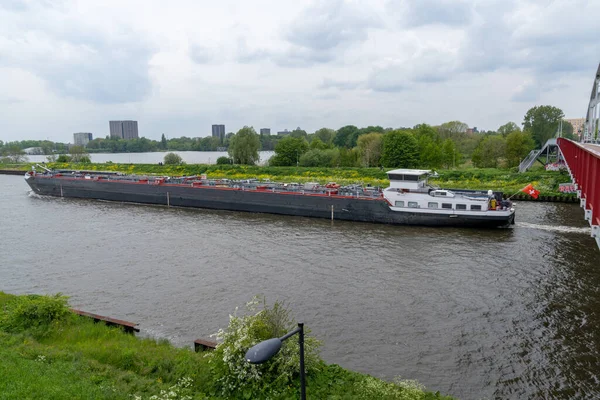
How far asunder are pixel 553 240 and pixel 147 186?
133 ft

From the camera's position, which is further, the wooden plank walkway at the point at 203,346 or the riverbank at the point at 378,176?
the riverbank at the point at 378,176

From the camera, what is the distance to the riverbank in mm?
47438

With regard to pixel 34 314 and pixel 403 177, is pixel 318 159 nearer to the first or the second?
pixel 403 177

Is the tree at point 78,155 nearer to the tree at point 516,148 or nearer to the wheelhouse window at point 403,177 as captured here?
the wheelhouse window at point 403,177

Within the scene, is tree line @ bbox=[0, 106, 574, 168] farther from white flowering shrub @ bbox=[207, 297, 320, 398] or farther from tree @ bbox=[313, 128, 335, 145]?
white flowering shrub @ bbox=[207, 297, 320, 398]

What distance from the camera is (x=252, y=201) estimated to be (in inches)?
1638

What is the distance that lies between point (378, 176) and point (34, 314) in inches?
2184

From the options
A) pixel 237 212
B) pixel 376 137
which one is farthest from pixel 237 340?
pixel 376 137

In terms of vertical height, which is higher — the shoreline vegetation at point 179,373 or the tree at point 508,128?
the tree at point 508,128

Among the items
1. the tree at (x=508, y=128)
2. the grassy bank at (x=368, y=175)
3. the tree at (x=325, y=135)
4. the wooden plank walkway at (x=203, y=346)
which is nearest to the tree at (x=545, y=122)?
the tree at (x=508, y=128)

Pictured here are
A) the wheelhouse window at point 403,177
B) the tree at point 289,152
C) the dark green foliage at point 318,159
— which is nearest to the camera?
the wheelhouse window at point 403,177

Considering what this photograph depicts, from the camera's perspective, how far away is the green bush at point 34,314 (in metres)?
13.3

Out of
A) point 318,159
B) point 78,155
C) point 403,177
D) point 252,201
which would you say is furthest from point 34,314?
point 78,155

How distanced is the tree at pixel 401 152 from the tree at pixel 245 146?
28.5 metres
